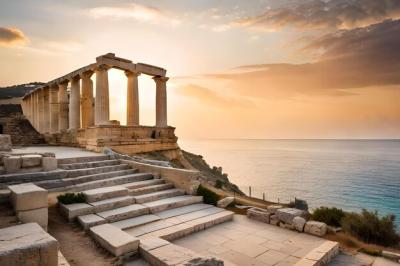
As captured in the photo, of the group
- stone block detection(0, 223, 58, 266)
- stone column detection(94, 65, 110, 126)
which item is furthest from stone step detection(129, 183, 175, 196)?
stone column detection(94, 65, 110, 126)

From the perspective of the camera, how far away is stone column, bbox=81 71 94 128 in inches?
705

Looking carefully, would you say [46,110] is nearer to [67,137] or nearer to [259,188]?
[67,137]

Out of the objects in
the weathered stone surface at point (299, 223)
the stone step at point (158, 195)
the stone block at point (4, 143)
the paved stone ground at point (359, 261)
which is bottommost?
the paved stone ground at point (359, 261)

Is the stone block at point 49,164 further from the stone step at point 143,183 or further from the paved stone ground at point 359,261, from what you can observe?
the paved stone ground at point 359,261

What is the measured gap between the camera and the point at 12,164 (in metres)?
8.16

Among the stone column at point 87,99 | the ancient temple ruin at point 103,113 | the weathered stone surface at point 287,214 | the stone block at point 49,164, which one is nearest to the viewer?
the weathered stone surface at point 287,214

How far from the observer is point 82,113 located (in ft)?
65.1

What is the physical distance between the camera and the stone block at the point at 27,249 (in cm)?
333

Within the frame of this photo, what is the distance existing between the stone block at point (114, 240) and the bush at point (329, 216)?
5922 mm

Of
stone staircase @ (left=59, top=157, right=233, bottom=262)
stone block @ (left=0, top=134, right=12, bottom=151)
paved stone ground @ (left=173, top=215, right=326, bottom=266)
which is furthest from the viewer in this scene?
stone block @ (left=0, top=134, right=12, bottom=151)

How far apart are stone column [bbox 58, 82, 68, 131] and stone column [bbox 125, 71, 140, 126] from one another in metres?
6.71

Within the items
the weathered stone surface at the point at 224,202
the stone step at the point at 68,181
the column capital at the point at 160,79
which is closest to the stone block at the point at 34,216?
the stone step at the point at 68,181

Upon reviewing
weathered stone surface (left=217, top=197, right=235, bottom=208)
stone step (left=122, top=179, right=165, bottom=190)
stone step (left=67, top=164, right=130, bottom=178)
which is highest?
stone step (left=67, top=164, right=130, bottom=178)

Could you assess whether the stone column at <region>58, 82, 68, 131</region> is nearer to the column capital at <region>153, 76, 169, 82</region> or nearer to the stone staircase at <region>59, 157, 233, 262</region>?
the column capital at <region>153, 76, 169, 82</region>
